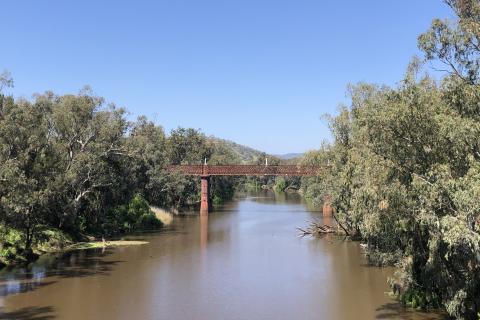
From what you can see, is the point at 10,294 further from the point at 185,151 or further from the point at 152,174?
the point at 185,151

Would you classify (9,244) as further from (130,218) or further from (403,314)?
(403,314)

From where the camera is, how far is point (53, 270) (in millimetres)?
34188

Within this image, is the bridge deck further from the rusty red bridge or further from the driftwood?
the driftwood

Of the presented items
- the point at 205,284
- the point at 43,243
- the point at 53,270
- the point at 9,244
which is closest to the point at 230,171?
the point at 43,243

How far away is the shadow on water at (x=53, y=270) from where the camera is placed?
29.5 m

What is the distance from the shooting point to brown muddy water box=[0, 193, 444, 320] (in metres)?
24.9

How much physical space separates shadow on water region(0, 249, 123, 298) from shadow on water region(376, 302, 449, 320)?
61.1 ft

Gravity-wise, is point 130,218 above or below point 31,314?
above

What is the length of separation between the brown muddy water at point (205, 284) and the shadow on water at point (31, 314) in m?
0.05

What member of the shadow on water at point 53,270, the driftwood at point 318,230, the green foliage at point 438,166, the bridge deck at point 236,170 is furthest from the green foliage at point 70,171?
the green foliage at point 438,166

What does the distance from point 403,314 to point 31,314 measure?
18054mm

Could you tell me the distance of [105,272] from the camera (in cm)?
3416

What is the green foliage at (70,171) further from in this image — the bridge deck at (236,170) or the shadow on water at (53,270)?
the bridge deck at (236,170)

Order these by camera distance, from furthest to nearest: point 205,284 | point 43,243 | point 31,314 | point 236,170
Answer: point 236,170 < point 43,243 < point 205,284 < point 31,314
